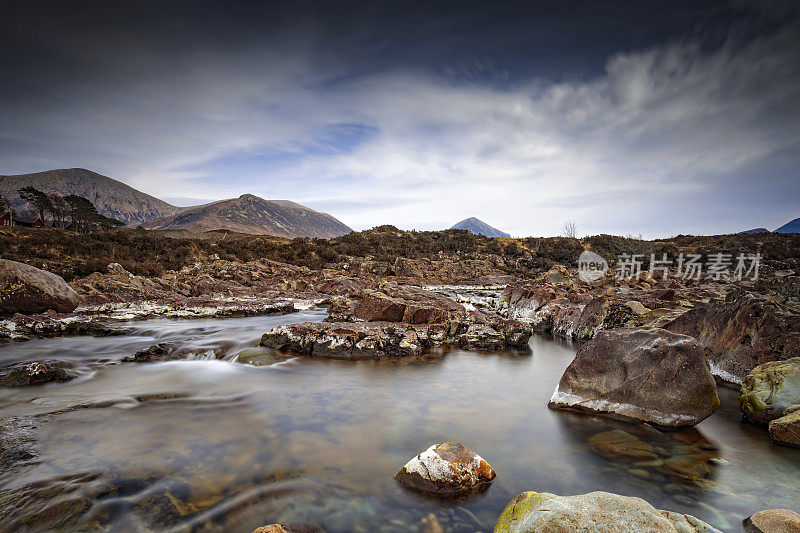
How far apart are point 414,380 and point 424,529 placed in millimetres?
4915

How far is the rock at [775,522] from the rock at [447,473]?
8.10 feet

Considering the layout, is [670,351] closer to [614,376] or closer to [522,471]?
[614,376]

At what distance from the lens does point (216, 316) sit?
1584 cm

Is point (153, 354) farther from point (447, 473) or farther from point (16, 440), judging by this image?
point (447, 473)

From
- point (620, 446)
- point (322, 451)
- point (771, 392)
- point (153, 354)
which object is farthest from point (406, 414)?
point (153, 354)

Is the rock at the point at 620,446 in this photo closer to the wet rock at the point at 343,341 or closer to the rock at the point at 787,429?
the rock at the point at 787,429

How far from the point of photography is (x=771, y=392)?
5.95 m

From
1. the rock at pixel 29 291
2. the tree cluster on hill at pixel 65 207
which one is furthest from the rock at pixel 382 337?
the tree cluster on hill at pixel 65 207

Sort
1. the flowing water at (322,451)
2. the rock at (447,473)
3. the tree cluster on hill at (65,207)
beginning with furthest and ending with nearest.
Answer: the tree cluster on hill at (65,207)
the rock at (447,473)
the flowing water at (322,451)

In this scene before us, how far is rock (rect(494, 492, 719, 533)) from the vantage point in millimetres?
2467

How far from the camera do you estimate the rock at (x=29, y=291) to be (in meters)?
12.7

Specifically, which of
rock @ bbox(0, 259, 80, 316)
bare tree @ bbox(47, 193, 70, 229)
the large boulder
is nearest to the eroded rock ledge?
the large boulder

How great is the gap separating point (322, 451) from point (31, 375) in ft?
22.9

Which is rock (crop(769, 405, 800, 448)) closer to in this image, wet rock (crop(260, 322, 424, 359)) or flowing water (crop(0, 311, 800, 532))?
flowing water (crop(0, 311, 800, 532))
